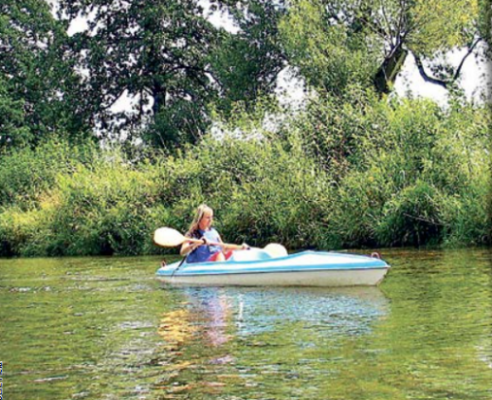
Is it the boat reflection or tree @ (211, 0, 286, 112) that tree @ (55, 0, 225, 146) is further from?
the boat reflection

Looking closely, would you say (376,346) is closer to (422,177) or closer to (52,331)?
(52,331)

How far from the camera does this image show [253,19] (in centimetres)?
3047

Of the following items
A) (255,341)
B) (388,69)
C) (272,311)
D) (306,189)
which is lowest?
(255,341)

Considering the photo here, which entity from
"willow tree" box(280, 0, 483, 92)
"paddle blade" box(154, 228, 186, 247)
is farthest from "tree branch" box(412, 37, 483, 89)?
"paddle blade" box(154, 228, 186, 247)

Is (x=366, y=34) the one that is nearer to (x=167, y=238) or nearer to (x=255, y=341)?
(x=167, y=238)

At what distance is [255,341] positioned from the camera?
694 cm

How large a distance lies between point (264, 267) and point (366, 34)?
1539cm

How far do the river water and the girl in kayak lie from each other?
0.64 meters

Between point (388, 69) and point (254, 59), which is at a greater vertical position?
point (254, 59)

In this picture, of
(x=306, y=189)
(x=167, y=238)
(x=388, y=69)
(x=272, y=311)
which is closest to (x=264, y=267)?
(x=272, y=311)

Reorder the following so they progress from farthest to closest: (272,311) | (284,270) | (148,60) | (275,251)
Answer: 1. (148,60)
2. (275,251)
3. (284,270)
4. (272,311)

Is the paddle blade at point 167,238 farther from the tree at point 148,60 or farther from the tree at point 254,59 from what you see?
the tree at point 148,60

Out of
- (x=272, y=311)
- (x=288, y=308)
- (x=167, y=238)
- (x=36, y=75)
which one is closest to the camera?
(x=272, y=311)

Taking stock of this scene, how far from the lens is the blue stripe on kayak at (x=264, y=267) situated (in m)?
10.1
